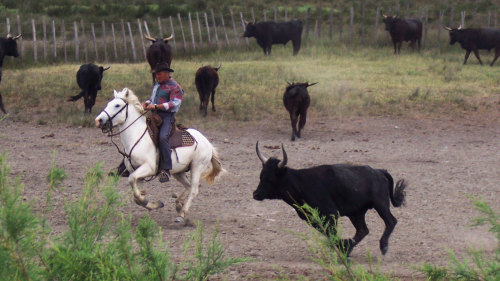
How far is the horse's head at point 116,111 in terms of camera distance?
8.91 meters

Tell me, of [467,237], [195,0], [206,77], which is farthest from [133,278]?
[195,0]

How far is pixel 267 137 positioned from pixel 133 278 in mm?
12255

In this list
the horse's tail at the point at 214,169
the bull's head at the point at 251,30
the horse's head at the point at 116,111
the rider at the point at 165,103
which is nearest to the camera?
the horse's head at the point at 116,111

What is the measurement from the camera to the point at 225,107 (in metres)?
18.6

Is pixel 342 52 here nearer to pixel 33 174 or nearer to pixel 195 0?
pixel 195 0

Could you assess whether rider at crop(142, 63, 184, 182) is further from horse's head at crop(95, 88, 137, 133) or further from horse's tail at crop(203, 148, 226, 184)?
horse's tail at crop(203, 148, 226, 184)

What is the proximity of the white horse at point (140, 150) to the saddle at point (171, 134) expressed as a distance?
5 cm

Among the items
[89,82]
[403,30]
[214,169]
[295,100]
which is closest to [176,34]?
[403,30]

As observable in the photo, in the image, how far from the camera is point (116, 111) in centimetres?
905

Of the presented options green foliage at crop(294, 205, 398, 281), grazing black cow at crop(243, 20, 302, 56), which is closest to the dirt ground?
green foliage at crop(294, 205, 398, 281)

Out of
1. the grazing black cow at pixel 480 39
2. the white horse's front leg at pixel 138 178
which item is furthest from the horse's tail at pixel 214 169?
the grazing black cow at pixel 480 39

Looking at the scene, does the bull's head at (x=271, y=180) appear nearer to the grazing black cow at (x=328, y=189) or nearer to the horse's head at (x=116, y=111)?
the grazing black cow at (x=328, y=189)

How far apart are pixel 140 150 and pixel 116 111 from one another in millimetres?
504

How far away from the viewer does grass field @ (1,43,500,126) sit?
59.6ft
